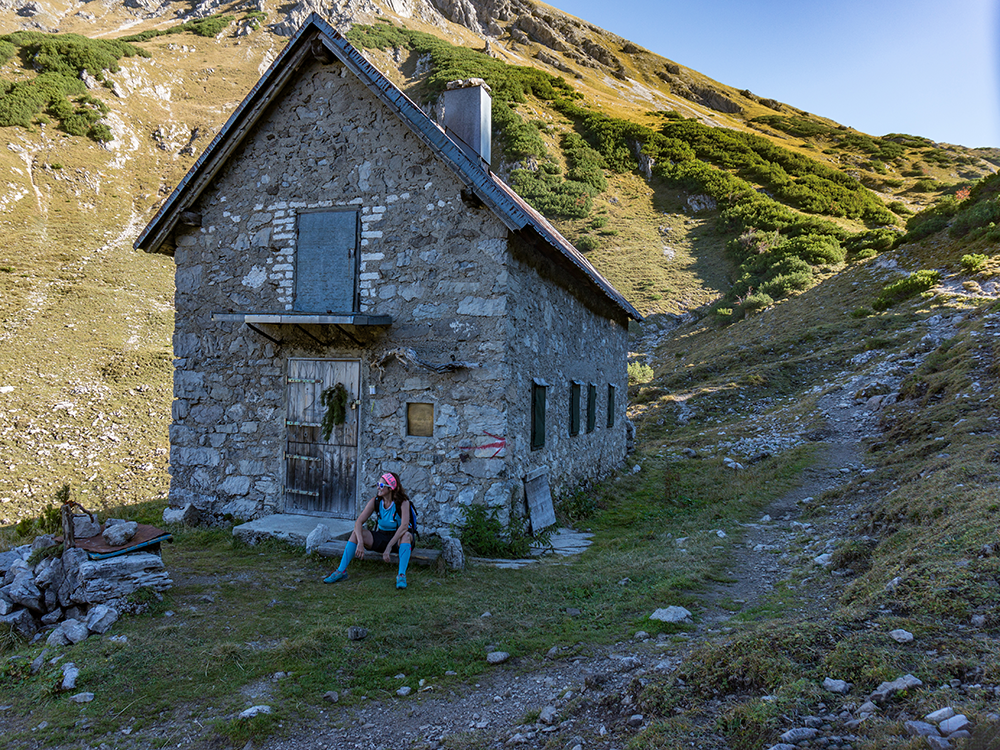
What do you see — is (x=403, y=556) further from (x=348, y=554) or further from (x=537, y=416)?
(x=537, y=416)

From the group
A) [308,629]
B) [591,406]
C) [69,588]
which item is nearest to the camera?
[308,629]

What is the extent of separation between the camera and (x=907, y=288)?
21266 mm

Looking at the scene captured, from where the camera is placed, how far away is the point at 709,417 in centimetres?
1905

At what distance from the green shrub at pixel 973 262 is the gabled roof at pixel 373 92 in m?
17.0

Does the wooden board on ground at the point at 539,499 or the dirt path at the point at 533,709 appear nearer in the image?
the dirt path at the point at 533,709

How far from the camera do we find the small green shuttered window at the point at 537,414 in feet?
30.9

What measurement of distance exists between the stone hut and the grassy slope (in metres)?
1.57

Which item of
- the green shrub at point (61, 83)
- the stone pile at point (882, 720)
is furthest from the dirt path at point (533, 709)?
the green shrub at point (61, 83)

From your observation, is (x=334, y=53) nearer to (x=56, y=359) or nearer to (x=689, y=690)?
(x=689, y=690)

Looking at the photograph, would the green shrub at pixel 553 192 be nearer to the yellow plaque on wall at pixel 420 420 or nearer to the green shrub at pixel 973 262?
the green shrub at pixel 973 262

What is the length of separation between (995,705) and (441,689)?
11.0ft

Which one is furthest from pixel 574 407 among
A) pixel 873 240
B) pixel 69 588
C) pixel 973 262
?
pixel 873 240

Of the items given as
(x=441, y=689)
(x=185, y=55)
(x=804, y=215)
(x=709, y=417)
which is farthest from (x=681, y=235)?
(x=185, y=55)

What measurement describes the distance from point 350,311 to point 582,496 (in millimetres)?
5597
